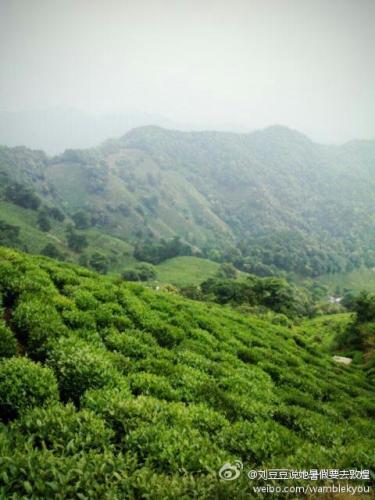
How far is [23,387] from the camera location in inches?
360

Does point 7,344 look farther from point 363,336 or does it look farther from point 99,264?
point 99,264

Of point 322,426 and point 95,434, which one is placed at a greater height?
point 95,434

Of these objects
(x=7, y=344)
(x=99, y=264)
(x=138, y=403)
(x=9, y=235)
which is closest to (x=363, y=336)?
(x=138, y=403)

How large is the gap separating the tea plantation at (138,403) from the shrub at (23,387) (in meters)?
0.03

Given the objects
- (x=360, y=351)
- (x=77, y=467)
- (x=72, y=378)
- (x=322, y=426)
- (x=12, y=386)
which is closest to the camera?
(x=77, y=467)

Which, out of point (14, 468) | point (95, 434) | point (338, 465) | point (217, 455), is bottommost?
point (338, 465)

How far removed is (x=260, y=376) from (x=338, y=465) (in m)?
6.98

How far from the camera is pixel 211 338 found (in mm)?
18719

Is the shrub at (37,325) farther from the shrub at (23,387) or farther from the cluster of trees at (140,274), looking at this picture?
the cluster of trees at (140,274)

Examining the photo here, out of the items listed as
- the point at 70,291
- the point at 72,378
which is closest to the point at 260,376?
the point at 72,378

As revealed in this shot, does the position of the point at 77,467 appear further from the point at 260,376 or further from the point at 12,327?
the point at 260,376

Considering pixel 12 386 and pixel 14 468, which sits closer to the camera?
pixel 14 468

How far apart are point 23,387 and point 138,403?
3240 millimetres

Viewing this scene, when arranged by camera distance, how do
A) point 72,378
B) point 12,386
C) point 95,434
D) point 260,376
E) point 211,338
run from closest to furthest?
point 95,434, point 12,386, point 72,378, point 260,376, point 211,338
